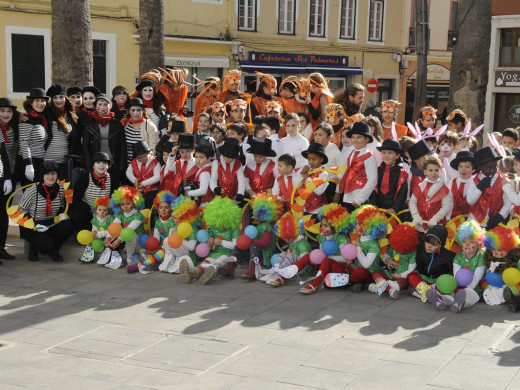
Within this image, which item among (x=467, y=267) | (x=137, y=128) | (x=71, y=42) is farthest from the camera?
(x=71, y=42)

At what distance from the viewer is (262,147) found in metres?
8.80

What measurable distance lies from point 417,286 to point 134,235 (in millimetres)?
3471

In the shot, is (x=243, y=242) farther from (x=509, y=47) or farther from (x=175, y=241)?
(x=509, y=47)

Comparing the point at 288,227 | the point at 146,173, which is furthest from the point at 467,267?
the point at 146,173

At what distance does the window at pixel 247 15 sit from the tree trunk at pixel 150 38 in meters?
11.9

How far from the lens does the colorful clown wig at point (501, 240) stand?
7.09 metres

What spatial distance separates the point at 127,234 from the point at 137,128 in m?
1.79

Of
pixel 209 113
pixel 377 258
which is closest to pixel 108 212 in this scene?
pixel 209 113

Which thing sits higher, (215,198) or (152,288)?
(215,198)

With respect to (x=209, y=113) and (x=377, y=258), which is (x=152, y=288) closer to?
(x=377, y=258)

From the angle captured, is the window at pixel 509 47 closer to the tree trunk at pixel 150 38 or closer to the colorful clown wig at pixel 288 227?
the tree trunk at pixel 150 38

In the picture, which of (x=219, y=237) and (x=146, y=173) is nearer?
(x=219, y=237)

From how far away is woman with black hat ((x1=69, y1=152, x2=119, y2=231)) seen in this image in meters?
9.38

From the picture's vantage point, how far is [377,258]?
Result: 7.89 m
